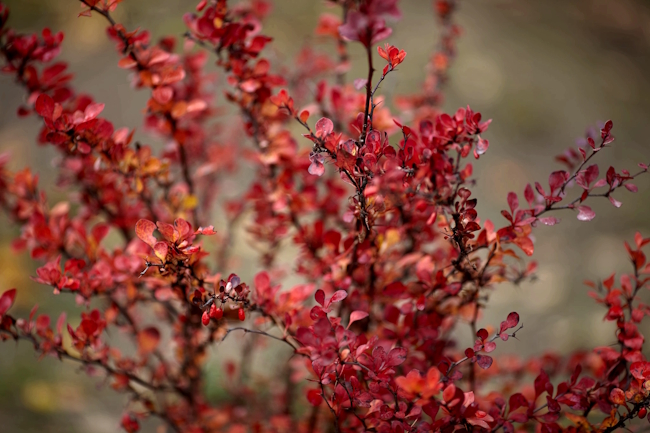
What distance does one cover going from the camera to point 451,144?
0.75 meters

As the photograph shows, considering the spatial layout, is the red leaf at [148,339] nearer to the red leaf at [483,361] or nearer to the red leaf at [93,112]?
the red leaf at [93,112]

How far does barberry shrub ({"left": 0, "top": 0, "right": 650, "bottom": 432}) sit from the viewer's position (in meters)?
0.66

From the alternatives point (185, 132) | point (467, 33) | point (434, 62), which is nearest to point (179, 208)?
point (185, 132)

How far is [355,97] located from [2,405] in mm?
1653

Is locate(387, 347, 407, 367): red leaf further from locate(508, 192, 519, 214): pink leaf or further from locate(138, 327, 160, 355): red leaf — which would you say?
locate(138, 327, 160, 355): red leaf

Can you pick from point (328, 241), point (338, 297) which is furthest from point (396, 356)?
point (328, 241)

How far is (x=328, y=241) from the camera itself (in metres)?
0.86

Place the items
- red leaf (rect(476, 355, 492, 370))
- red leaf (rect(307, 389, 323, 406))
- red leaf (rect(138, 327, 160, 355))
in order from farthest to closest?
1. red leaf (rect(138, 327, 160, 355))
2. red leaf (rect(307, 389, 323, 406))
3. red leaf (rect(476, 355, 492, 370))

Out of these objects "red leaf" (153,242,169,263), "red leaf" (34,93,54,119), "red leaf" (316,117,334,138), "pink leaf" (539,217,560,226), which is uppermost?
"red leaf" (34,93,54,119)

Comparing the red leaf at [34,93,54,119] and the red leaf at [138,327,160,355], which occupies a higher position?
the red leaf at [34,93,54,119]

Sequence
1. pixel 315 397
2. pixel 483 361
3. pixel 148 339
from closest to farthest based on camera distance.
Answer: pixel 483 361
pixel 315 397
pixel 148 339

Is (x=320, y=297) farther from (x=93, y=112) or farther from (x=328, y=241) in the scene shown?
(x=93, y=112)

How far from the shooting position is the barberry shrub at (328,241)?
0.66 meters

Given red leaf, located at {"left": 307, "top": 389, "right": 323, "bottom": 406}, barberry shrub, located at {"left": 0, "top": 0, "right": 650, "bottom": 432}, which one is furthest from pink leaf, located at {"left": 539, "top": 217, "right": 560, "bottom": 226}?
red leaf, located at {"left": 307, "top": 389, "right": 323, "bottom": 406}
